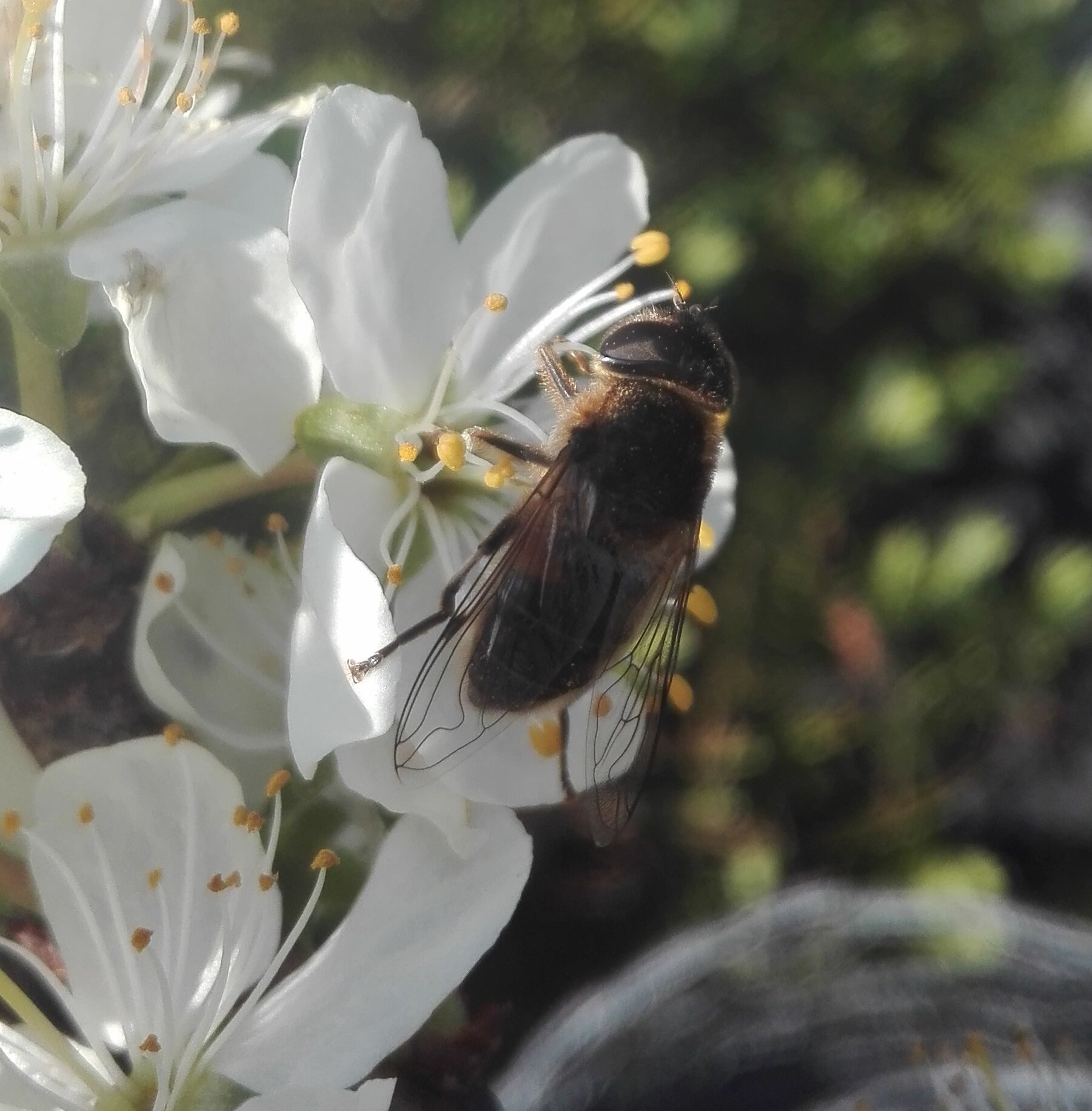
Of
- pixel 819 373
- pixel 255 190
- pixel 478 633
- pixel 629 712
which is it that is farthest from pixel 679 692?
pixel 819 373

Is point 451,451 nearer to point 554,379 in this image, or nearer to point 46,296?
point 554,379

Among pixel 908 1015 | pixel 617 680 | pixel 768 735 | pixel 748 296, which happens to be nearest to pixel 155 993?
pixel 617 680

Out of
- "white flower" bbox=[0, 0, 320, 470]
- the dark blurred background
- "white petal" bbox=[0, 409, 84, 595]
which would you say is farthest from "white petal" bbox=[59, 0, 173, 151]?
the dark blurred background

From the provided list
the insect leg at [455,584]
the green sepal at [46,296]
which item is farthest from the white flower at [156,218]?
the insect leg at [455,584]

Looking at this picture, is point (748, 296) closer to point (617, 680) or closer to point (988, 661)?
point (988, 661)

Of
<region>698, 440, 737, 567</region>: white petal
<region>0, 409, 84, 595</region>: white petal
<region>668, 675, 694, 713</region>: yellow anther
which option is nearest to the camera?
<region>0, 409, 84, 595</region>: white petal

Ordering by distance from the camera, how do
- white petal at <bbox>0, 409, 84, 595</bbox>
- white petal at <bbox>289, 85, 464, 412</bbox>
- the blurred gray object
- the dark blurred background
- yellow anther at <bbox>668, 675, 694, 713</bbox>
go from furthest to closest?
the dark blurred background < the blurred gray object < yellow anther at <bbox>668, 675, 694, 713</bbox> < white petal at <bbox>289, 85, 464, 412</bbox> < white petal at <bbox>0, 409, 84, 595</bbox>

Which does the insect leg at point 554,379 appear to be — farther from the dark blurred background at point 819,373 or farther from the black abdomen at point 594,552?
the dark blurred background at point 819,373

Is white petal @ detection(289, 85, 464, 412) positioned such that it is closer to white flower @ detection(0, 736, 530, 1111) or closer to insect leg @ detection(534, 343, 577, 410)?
insect leg @ detection(534, 343, 577, 410)
